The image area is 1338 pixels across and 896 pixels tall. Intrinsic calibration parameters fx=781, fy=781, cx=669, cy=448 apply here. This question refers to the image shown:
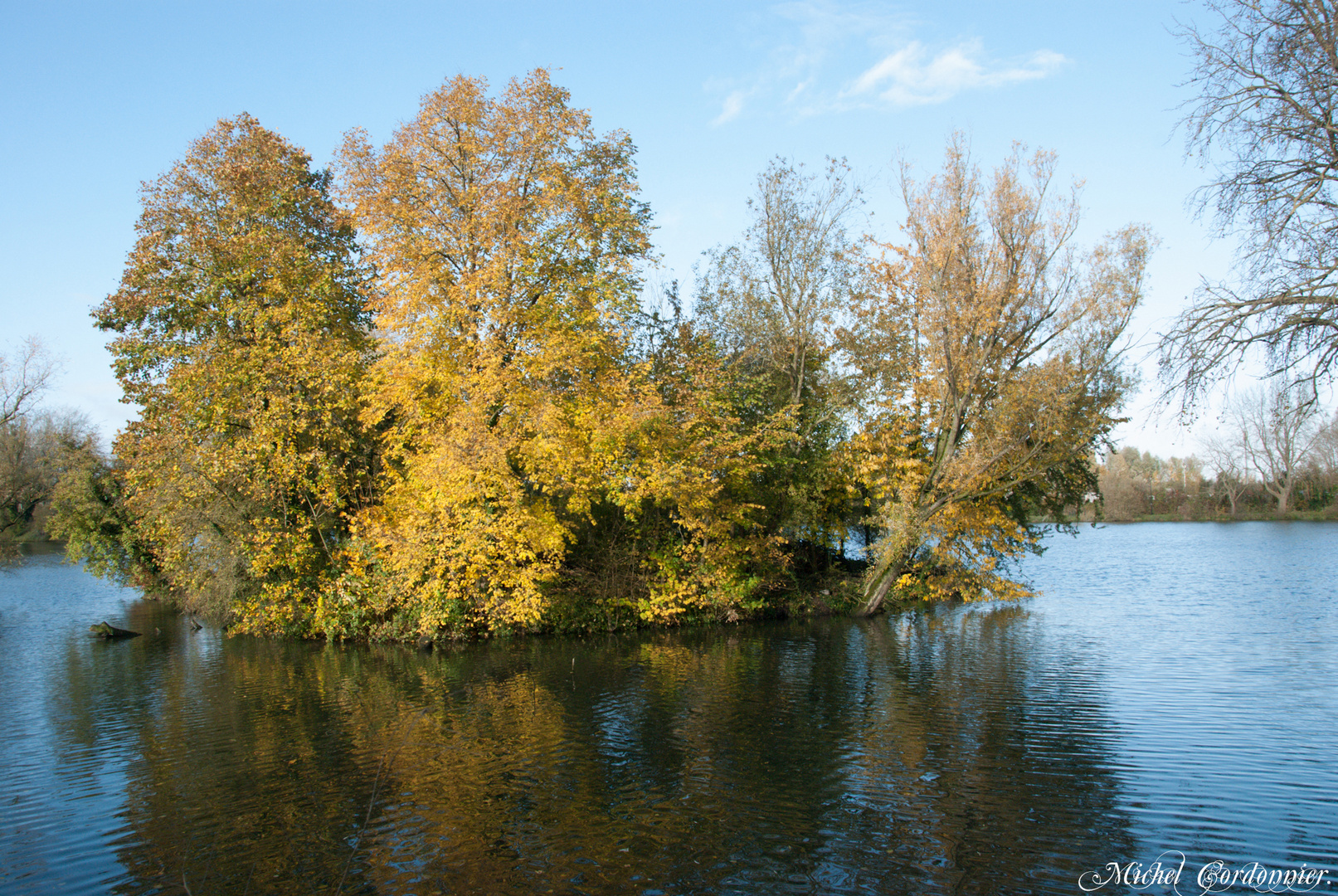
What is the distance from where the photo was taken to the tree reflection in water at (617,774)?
7438 mm

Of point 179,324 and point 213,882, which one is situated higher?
point 179,324

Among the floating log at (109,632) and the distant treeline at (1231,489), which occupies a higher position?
the distant treeline at (1231,489)

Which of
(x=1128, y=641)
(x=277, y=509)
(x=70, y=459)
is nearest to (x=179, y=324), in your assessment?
(x=277, y=509)

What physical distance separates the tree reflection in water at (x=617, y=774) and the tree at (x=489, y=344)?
3021mm

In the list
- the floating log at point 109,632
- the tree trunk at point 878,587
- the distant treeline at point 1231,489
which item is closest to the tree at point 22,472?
the floating log at point 109,632

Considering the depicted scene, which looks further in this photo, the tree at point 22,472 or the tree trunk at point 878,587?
the tree at point 22,472

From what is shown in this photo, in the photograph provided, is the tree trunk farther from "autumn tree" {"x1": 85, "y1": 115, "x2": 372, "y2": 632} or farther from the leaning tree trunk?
"autumn tree" {"x1": 85, "y1": 115, "x2": 372, "y2": 632}

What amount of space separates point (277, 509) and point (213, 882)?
16479 millimetres

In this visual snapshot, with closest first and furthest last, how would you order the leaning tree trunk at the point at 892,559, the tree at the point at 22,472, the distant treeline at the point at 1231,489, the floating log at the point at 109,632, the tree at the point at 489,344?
Answer: the tree at the point at 489,344
the leaning tree trunk at the point at 892,559
the floating log at the point at 109,632
the tree at the point at 22,472
the distant treeline at the point at 1231,489

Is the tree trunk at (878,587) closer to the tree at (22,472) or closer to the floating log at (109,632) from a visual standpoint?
the floating log at (109,632)

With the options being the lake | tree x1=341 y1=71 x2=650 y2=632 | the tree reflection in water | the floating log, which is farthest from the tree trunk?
the floating log

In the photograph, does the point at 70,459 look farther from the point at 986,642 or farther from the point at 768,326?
the point at 986,642

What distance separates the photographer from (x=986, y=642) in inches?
740

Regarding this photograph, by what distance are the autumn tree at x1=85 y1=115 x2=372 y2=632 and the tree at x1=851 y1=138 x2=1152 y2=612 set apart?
15733mm
